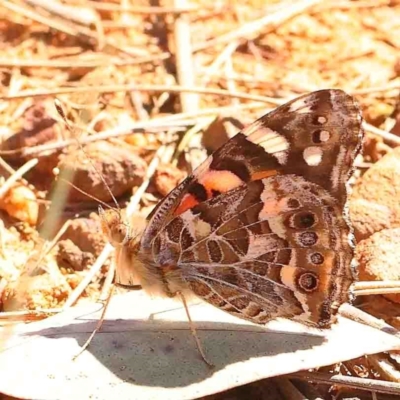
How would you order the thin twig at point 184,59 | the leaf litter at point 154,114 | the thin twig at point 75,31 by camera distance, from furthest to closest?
the thin twig at point 75,31 → the thin twig at point 184,59 → the leaf litter at point 154,114

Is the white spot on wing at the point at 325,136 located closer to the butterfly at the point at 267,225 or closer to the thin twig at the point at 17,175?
the butterfly at the point at 267,225

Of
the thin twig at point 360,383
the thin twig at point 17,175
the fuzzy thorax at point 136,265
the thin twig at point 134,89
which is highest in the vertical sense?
the thin twig at point 134,89

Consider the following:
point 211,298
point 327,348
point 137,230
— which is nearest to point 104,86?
point 137,230

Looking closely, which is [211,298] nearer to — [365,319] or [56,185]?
[365,319]

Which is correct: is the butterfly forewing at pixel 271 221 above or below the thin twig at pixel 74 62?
below

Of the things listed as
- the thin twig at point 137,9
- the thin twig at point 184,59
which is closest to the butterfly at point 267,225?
the thin twig at point 184,59

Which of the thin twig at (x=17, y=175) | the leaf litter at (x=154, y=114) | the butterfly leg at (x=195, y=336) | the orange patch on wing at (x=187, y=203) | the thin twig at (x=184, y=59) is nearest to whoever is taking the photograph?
the butterfly leg at (x=195, y=336)
